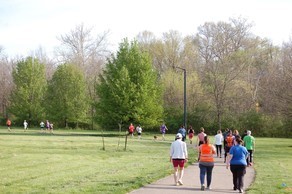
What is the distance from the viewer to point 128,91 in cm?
5331

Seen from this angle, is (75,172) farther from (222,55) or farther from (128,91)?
(222,55)

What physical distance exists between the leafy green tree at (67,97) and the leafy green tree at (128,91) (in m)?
20.2

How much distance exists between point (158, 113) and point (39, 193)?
144 feet

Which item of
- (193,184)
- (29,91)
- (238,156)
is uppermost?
(29,91)

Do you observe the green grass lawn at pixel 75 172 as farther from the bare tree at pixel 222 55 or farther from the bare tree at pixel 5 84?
→ the bare tree at pixel 5 84

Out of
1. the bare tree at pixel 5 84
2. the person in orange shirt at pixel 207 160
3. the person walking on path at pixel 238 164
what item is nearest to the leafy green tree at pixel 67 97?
the bare tree at pixel 5 84

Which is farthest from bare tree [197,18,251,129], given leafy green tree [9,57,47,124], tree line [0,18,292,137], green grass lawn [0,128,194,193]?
green grass lawn [0,128,194,193]

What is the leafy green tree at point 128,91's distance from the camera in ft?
174

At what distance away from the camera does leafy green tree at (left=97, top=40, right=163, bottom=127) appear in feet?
174

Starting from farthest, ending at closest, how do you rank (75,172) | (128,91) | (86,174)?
(128,91) → (75,172) → (86,174)

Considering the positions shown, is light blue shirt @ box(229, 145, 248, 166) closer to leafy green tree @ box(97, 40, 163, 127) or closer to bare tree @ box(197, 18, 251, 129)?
leafy green tree @ box(97, 40, 163, 127)

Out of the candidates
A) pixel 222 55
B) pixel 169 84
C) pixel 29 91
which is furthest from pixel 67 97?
pixel 222 55

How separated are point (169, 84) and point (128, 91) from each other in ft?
58.0

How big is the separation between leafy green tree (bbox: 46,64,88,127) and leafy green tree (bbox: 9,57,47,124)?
15.0 feet
